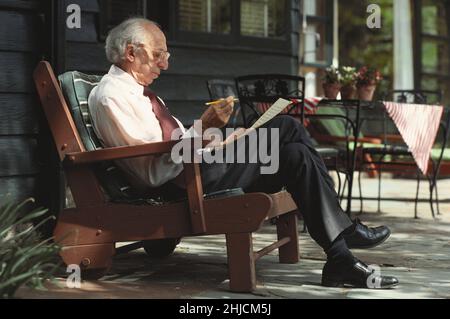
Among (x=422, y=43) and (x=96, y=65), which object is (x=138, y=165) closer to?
(x=96, y=65)

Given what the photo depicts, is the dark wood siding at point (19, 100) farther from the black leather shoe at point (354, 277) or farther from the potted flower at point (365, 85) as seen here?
the potted flower at point (365, 85)

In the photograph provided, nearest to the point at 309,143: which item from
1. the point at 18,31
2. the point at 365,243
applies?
the point at 365,243

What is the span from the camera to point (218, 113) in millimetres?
3752

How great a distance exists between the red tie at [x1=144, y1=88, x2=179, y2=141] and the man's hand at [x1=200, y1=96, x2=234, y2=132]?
35cm

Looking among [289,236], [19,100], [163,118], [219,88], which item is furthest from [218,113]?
[219,88]

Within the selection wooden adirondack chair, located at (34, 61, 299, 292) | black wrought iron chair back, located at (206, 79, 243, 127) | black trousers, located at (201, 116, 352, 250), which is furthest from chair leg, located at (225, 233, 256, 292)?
black wrought iron chair back, located at (206, 79, 243, 127)

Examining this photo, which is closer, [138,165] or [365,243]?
[138,165]

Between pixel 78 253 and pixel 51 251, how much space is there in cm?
50

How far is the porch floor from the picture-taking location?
3.85 meters

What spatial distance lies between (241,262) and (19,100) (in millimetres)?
1921

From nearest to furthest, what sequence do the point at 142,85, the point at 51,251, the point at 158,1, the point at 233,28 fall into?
the point at 51,251, the point at 142,85, the point at 158,1, the point at 233,28

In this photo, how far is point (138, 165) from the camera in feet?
13.2

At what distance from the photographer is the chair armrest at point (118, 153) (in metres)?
3.80

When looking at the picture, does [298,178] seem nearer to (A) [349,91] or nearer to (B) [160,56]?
(B) [160,56]
